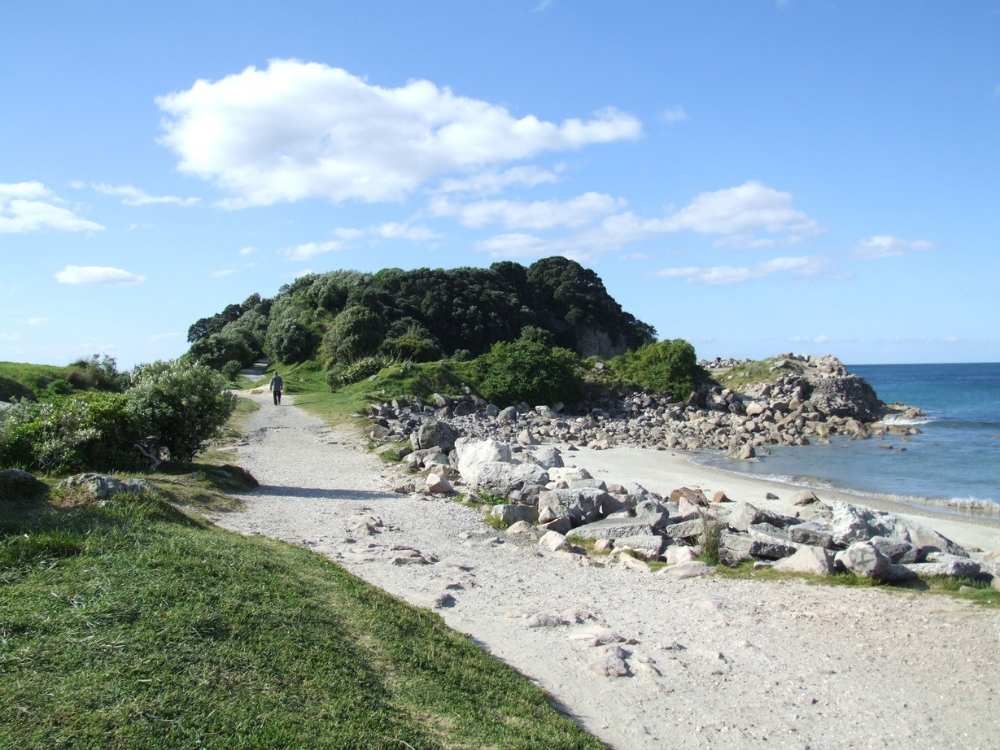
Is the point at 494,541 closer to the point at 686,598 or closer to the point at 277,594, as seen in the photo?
the point at 686,598

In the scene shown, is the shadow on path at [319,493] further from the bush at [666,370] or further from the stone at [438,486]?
the bush at [666,370]

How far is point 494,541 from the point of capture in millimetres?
13539

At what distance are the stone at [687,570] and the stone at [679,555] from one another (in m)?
0.17

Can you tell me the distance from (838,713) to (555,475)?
38.5 feet

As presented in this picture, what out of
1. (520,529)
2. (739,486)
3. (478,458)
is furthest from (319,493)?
(739,486)

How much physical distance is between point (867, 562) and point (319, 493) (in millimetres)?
10971

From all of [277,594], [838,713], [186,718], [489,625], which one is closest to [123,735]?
[186,718]

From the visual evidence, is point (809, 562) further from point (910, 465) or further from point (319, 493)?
point (910, 465)

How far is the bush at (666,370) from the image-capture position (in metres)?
46.6

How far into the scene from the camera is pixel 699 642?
8883 mm

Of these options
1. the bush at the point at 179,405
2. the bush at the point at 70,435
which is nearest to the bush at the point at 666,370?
the bush at the point at 179,405

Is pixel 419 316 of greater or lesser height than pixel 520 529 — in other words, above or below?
above

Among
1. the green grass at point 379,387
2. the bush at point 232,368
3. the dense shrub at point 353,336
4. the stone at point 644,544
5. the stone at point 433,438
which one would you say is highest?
the dense shrub at point 353,336

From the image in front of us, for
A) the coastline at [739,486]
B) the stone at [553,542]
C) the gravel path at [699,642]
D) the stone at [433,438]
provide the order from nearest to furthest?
the gravel path at [699,642] < the stone at [553,542] < the coastline at [739,486] < the stone at [433,438]
